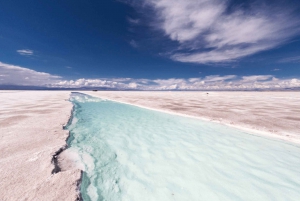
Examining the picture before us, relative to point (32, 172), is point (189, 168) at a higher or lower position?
lower

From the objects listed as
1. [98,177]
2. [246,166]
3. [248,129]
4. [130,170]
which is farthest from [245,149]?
[98,177]

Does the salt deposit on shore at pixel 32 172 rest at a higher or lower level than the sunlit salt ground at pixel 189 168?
higher

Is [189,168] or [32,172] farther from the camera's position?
[189,168]

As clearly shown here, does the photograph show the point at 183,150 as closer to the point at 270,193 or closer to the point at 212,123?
the point at 270,193

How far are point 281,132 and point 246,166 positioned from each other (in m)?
6.25

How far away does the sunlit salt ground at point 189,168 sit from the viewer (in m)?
4.75

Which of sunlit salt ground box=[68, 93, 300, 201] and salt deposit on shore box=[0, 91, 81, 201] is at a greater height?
salt deposit on shore box=[0, 91, 81, 201]

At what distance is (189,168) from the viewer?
6.23 metres

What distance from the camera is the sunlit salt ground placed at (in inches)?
187

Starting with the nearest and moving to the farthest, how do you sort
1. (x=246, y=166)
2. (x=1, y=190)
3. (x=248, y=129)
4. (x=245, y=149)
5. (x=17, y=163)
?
(x=1, y=190) → (x=17, y=163) → (x=246, y=166) → (x=245, y=149) → (x=248, y=129)

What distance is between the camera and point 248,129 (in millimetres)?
11055

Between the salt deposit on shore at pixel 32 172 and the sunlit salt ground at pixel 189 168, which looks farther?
the sunlit salt ground at pixel 189 168

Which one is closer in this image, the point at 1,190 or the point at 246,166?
the point at 1,190

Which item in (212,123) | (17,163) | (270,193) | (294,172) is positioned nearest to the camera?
(270,193)
